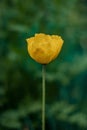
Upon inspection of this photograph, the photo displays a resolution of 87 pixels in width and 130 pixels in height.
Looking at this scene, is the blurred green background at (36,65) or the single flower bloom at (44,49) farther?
the blurred green background at (36,65)

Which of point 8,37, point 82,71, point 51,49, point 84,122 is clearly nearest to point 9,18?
point 8,37

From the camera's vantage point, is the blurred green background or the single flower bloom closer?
the single flower bloom

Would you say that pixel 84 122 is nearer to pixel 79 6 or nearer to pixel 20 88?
pixel 20 88

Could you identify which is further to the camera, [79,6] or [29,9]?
[79,6]
